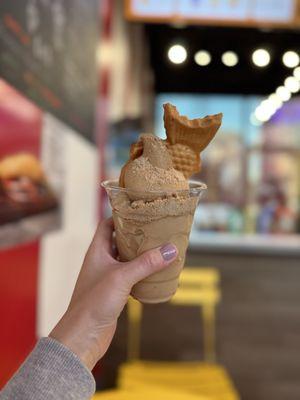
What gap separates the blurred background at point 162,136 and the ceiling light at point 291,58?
3 cm

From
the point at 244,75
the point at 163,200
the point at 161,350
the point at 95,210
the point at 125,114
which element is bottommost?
the point at 161,350

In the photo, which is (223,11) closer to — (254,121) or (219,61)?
(219,61)

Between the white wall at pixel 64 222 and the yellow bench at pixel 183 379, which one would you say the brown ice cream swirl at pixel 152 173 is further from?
the white wall at pixel 64 222

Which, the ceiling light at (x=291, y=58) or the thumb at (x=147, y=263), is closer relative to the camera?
the thumb at (x=147, y=263)

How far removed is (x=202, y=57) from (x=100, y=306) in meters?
8.01

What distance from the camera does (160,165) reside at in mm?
1146

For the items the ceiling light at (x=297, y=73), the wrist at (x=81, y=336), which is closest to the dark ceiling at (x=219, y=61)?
the ceiling light at (x=297, y=73)

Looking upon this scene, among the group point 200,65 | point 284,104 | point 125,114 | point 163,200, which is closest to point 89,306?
point 163,200

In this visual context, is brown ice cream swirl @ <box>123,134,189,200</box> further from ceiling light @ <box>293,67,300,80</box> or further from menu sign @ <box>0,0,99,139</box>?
ceiling light @ <box>293,67,300,80</box>

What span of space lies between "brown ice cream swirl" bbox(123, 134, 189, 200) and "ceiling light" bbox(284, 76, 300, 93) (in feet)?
27.5

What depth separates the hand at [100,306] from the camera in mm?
990

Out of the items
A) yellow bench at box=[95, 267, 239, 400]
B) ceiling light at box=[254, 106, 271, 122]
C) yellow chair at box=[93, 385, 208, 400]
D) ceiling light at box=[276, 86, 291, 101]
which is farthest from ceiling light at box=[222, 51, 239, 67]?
yellow chair at box=[93, 385, 208, 400]

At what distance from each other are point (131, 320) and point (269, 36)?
522 centimetres

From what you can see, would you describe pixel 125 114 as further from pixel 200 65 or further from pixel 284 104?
pixel 284 104
